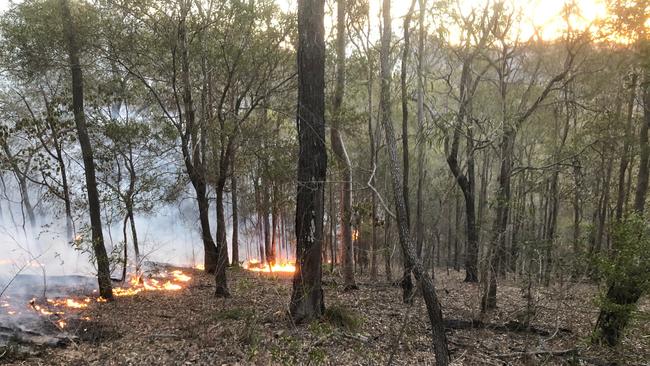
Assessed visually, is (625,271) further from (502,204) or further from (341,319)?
(341,319)

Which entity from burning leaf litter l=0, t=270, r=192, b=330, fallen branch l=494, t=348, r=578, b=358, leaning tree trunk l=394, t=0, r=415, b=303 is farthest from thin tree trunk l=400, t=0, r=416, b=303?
burning leaf litter l=0, t=270, r=192, b=330

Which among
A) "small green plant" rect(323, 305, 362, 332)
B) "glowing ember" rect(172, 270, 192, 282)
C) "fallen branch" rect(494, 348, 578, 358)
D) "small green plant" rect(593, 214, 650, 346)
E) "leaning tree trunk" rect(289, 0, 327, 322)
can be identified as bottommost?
"glowing ember" rect(172, 270, 192, 282)

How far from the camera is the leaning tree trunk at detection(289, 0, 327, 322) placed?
7.74m

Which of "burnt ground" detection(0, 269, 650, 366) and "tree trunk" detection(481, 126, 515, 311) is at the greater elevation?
"tree trunk" detection(481, 126, 515, 311)

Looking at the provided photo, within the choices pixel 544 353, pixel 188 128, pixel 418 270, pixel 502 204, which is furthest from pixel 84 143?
pixel 544 353

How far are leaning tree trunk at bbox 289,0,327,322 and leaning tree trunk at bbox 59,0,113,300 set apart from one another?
230 inches

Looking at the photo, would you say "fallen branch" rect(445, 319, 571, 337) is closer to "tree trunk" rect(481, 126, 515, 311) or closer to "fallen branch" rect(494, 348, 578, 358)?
"tree trunk" rect(481, 126, 515, 311)

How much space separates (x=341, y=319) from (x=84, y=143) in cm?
787

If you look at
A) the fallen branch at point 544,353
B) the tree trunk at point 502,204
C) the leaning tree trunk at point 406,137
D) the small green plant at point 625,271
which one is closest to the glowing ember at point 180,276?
the leaning tree trunk at point 406,137

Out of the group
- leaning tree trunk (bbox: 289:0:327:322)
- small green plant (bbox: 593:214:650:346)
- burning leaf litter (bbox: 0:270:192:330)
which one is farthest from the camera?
burning leaf litter (bbox: 0:270:192:330)

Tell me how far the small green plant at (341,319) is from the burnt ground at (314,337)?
0.07 feet

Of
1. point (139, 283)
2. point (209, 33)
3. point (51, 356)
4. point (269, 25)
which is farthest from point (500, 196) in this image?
point (139, 283)

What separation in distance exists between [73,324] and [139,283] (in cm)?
512

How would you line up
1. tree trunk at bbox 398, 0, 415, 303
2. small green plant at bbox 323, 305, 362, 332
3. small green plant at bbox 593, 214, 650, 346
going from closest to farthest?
small green plant at bbox 593, 214, 650, 346 < tree trunk at bbox 398, 0, 415, 303 < small green plant at bbox 323, 305, 362, 332
